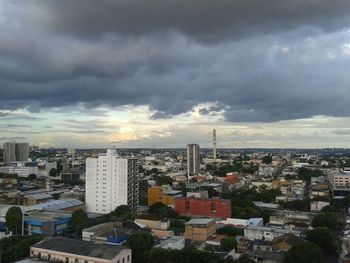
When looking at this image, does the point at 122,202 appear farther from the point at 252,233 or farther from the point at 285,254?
the point at 285,254

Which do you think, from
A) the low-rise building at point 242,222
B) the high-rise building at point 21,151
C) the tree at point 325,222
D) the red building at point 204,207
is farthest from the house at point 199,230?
the high-rise building at point 21,151

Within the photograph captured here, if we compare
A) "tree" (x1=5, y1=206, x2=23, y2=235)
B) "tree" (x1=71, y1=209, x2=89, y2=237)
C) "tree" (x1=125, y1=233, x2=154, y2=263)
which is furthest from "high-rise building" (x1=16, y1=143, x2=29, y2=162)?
"tree" (x1=125, y1=233, x2=154, y2=263)

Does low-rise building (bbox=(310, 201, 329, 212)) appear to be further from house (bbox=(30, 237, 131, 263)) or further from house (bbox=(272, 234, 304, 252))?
house (bbox=(30, 237, 131, 263))

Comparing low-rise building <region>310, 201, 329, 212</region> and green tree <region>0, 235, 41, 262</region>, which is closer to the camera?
green tree <region>0, 235, 41, 262</region>

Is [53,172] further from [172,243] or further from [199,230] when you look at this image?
[172,243]

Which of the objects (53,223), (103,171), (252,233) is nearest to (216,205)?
(252,233)

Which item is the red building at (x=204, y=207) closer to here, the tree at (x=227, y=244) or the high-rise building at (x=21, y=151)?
the tree at (x=227, y=244)
